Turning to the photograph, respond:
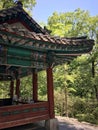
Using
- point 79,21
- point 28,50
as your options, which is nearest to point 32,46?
point 28,50

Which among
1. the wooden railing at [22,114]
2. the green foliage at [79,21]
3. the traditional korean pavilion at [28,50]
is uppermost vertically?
the green foliage at [79,21]

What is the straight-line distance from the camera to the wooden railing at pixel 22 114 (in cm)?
732

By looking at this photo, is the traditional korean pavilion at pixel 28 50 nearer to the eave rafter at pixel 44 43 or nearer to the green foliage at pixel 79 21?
the eave rafter at pixel 44 43

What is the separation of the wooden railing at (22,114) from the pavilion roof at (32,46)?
5.38ft

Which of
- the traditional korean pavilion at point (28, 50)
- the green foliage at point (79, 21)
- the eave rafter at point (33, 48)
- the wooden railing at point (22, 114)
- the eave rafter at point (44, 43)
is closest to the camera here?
the eave rafter at point (44, 43)

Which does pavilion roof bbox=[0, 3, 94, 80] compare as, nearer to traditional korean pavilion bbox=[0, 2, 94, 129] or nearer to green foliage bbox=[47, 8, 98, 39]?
traditional korean pavilion bbox=[0, 2, 94, 129]

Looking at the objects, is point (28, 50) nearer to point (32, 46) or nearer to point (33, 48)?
point (33, 48)

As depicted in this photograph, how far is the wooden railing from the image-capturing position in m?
7.32

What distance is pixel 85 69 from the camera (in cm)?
2716

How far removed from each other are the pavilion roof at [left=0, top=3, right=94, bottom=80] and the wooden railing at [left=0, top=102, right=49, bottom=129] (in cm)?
164

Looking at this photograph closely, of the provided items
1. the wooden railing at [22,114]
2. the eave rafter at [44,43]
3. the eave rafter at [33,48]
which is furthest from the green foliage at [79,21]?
the wooden railing at [22,114]

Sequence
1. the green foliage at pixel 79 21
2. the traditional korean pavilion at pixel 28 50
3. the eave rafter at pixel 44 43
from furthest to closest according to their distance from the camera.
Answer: the green foliage at pixel 79 21
the traditional korean pavilion at pixel 28 50
the eave rafter at pixel 44 43

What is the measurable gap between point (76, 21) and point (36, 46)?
73.6 ft

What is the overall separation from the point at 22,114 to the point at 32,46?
9.03ft
